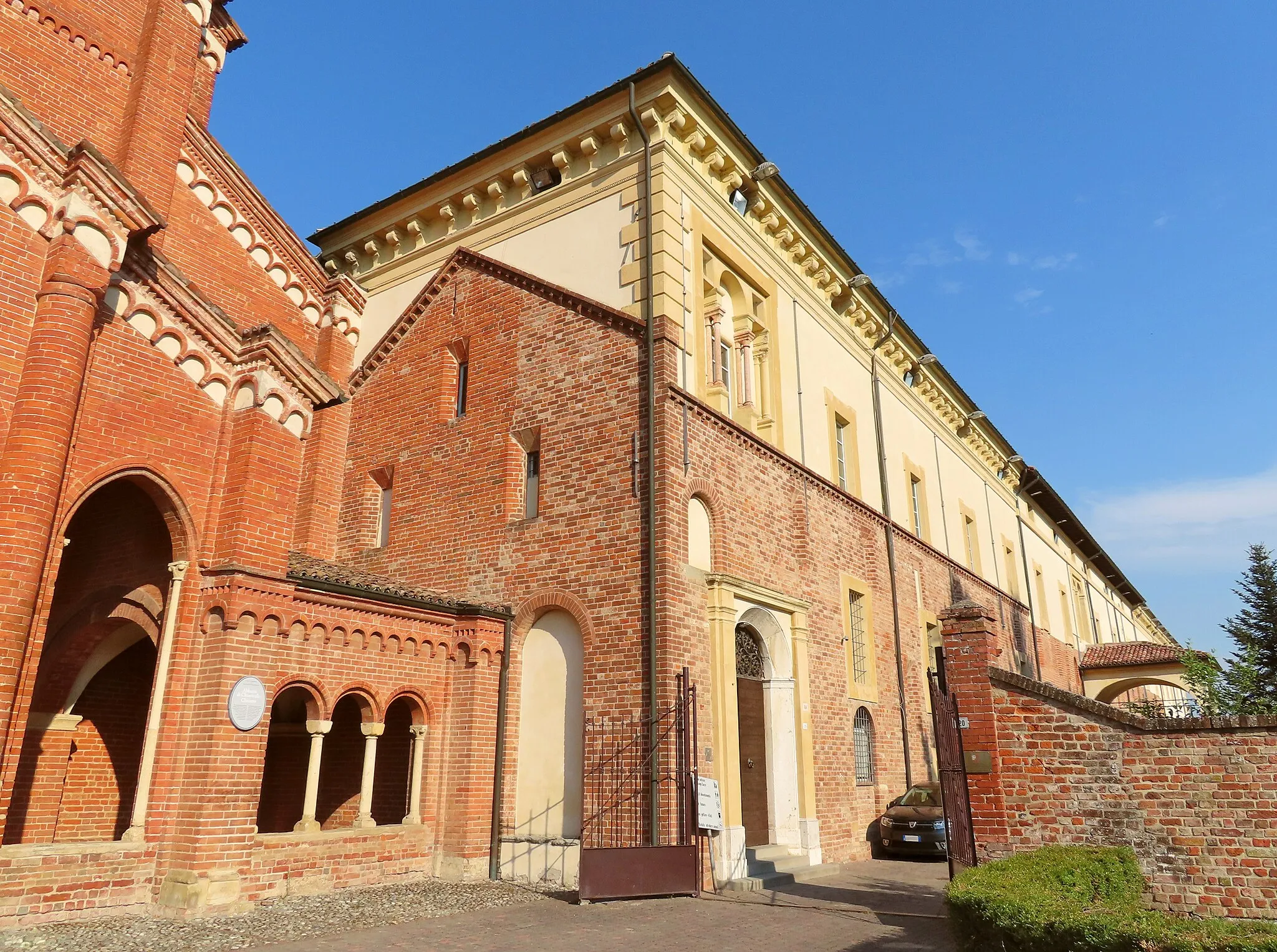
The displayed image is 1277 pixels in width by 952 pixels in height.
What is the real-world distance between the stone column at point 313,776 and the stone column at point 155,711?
167cm

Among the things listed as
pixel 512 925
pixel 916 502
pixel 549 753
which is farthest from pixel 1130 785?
pixel 916 502

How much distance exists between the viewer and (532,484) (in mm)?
13383

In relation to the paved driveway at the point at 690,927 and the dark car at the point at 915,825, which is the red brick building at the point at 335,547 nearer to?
the dark car at the point at 915,825

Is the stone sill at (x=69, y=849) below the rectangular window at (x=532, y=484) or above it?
below

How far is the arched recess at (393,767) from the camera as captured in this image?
12398mm

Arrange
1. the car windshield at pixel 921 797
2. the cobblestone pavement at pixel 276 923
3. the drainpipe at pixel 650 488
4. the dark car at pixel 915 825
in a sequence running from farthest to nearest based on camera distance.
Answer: the car windshield at pixel 921 797
the dark car at pixel 915 825
the drainpipe at pixel 650 488
the cobblestone pavement at pixel 276 923

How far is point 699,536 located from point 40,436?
7.97m

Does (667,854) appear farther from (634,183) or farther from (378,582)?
(634,183)

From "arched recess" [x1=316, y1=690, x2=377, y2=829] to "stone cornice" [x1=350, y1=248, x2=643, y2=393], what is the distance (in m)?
A: 6.40

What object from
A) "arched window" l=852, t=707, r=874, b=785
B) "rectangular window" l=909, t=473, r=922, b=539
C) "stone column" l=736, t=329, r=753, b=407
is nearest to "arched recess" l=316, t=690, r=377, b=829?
"stone column" l=736, t=329, r=753, b=407

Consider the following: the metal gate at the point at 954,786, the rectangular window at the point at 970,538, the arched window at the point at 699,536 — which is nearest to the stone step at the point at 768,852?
the metal gate at the point at 954,786

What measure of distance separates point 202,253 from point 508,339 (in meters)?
5.14

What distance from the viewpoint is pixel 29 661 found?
7828mm

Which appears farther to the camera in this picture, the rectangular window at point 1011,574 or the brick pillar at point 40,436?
the rectangular window at point 1011,574
